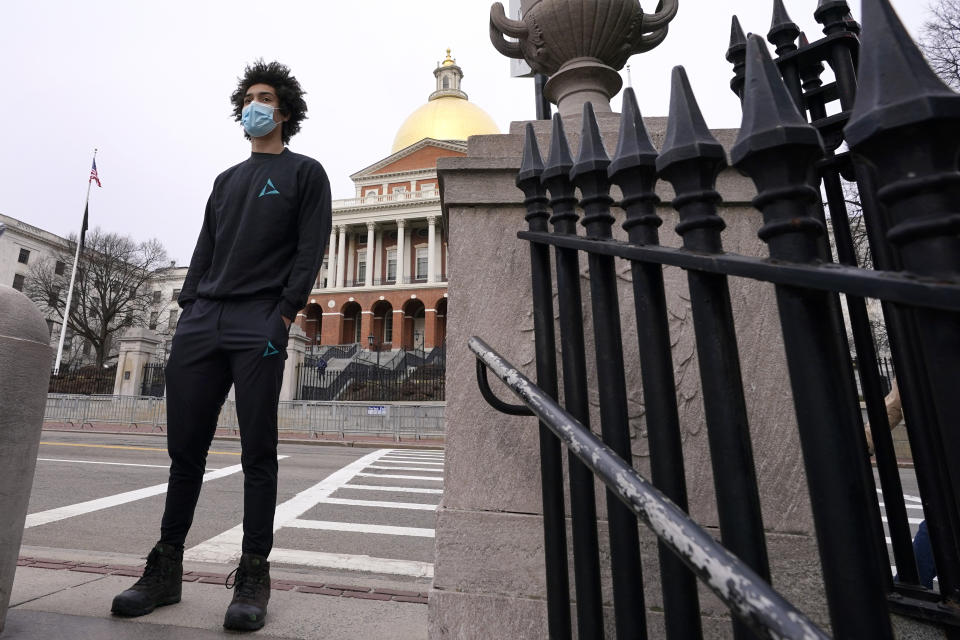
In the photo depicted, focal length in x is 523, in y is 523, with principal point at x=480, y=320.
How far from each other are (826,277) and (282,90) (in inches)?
125

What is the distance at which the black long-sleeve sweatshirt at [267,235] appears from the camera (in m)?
2.61

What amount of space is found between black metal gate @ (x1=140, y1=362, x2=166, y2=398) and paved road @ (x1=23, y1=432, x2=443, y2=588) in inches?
612

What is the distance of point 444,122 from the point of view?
5366 cm

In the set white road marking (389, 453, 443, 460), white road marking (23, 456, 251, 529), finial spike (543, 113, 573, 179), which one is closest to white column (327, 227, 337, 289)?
white road marking (389, 453, 443, 460)

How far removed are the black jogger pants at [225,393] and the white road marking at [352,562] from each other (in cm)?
173

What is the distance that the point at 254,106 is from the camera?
9.84 feet

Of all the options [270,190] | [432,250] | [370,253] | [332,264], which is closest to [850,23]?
[270,190]

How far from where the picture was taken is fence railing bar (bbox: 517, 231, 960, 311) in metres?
0.62

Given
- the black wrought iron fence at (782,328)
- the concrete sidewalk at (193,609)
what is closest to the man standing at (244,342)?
the concrete sidewalk at (193,609)

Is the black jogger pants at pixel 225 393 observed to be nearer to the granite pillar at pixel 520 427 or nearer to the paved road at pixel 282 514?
the granite pillar at pixel 520 427

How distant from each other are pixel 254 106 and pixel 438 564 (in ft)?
8.67

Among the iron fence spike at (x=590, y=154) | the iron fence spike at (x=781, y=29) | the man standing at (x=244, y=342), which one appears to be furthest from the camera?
the man standing at (x=244, y=342)

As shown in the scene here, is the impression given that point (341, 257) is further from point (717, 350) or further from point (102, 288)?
point (717, 350)

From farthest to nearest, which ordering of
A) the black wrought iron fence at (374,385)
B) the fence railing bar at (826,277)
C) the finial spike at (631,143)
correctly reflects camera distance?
the black wrought iron fence at (374,385)
the finial spike at (631,143)
the fence railing bar at (826,277)
